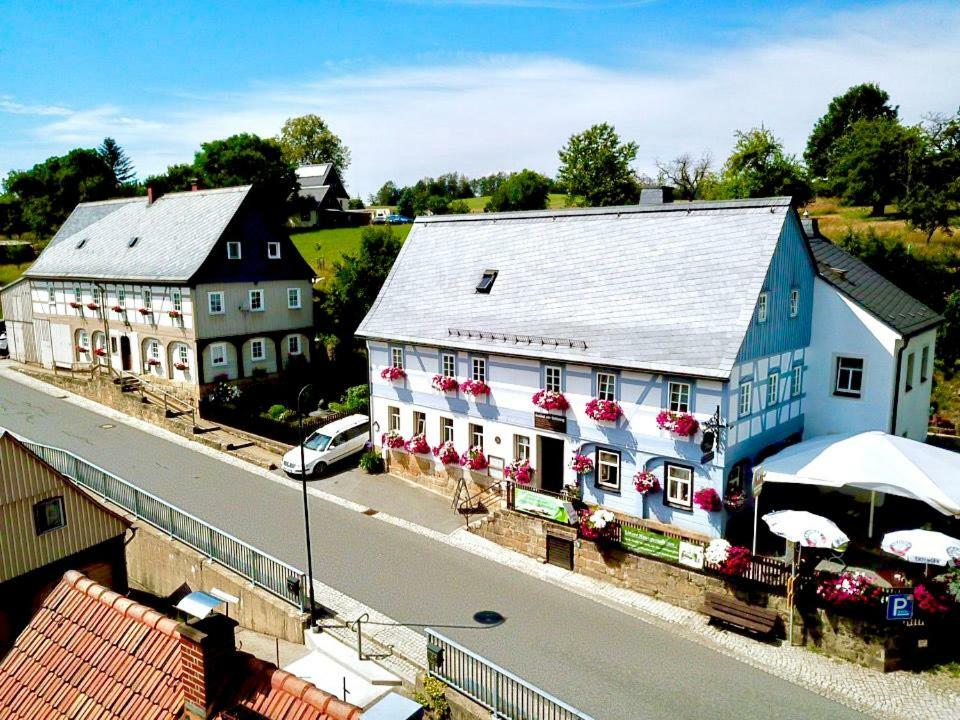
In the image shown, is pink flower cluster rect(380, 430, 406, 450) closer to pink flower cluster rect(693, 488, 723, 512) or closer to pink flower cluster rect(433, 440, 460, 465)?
pink flower cluster rect(433, 440, 460, 465)

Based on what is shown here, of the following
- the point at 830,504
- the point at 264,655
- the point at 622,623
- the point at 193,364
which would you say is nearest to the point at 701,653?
the point at 622,623

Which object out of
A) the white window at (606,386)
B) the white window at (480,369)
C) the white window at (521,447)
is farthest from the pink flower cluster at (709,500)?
the white window at (480,369)

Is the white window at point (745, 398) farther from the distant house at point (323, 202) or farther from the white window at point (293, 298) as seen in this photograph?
the distant house at point (323, 202)

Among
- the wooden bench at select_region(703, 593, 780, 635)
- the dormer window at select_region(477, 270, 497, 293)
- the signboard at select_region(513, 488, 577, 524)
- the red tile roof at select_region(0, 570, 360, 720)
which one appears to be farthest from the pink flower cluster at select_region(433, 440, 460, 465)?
the red tile roof at select_region(0, 570, 360, 720)

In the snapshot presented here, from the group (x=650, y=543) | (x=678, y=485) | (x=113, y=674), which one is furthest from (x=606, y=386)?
(x=113, y=674)

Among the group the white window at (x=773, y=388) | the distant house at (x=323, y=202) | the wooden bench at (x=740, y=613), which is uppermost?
the distant house at (x=323, y=202)

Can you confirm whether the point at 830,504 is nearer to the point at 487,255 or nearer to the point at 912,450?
the point at 912,450
